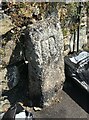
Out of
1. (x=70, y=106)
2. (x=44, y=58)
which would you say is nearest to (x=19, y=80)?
(x=44, y=58)

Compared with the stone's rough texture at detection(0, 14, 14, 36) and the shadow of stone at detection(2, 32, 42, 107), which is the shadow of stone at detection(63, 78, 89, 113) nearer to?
the shadow of stone at detection(2, 32, 42, 107)

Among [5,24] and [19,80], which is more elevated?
[5,24]

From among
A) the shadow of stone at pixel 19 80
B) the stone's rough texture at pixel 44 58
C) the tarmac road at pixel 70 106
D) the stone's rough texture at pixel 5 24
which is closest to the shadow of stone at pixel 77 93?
the tarmac road at pixel 70 106

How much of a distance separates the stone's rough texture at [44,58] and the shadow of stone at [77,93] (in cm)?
25

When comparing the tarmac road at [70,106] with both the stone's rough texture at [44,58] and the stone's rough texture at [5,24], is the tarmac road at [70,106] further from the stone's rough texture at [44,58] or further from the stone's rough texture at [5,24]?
the stone's rough texture at [5,24]

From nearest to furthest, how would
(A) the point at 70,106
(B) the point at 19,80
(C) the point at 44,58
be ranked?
(C) the point at 44,58
(A) the point at 70,106
(B) the point at 19,80

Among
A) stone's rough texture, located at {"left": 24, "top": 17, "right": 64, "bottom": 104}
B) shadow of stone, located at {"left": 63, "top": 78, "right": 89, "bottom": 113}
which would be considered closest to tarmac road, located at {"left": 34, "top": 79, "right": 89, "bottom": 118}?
shadow of stone, located at {"left": 63, "top": 78, "right": 89, "bottom": 113}

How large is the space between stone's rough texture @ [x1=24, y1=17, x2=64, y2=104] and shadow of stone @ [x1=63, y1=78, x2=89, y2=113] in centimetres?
25

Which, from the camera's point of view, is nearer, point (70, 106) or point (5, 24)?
point (5, 24)

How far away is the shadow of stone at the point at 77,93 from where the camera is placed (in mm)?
4442

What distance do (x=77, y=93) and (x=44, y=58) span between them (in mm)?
827

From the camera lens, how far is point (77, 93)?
15.1 feet

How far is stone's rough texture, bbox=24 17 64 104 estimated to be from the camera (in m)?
3.98

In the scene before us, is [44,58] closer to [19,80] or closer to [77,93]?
[19,80]
